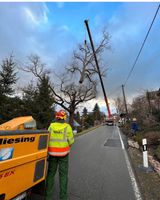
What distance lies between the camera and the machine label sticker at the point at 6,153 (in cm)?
289

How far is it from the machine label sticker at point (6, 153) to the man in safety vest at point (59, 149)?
4.55ft

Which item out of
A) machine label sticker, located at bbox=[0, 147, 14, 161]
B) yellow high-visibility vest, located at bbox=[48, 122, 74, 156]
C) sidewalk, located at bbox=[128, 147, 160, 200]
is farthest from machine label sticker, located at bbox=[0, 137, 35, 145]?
sidewalk, located at bbox=[128, 147, 160, 200]

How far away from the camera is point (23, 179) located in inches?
136

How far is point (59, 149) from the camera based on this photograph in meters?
4.44

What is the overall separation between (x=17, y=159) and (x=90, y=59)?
34037 millimetres

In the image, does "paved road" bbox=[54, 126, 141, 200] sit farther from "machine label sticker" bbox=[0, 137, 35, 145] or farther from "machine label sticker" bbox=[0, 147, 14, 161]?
"machine label sticker" bbox=[0, 147, 14, 161]

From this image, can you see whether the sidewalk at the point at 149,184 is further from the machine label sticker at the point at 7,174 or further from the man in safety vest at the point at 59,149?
the machine label sticker at the point at 7,174

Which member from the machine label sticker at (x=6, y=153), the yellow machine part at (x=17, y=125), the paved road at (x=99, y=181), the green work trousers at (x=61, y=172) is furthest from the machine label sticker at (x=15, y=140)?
the paved road at (x=99, y=181)

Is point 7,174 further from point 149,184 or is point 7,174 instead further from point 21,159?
point 149,184

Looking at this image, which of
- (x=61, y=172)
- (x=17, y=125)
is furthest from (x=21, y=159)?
(x=61, y=172)

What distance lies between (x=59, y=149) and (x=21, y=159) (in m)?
1.25

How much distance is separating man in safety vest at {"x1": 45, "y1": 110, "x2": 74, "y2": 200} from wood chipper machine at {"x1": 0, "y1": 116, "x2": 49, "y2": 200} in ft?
0.82

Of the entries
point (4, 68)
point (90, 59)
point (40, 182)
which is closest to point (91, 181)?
point (40, 182)

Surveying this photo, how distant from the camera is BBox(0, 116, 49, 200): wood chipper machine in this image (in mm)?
2973
